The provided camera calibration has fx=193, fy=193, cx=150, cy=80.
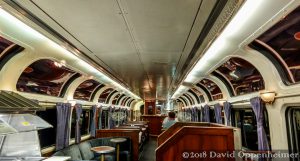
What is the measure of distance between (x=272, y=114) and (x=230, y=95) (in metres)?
2.93

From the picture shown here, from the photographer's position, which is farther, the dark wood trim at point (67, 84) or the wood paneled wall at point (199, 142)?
the dark wood trim at point (67, 84)

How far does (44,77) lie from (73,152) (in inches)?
99.5

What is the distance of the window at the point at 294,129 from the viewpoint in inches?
144

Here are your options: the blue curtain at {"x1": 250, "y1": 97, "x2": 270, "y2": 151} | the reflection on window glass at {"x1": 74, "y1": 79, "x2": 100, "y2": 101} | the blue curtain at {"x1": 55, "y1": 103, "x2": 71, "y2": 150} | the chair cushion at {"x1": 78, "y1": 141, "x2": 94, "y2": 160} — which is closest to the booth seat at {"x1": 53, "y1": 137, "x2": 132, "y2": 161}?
the chair cushion at {"x1": 78, "y1": 141, "x2": 94, "y2": 160}

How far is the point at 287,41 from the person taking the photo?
3.44m

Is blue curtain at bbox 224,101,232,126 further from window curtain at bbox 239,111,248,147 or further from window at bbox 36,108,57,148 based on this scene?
window at bbox 36,108,57,148

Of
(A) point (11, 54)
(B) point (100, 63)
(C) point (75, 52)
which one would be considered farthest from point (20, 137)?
(B) point (100, 63)

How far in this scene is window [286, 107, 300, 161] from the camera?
3.66m

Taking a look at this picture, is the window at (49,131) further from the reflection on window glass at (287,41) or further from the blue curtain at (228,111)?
the reflection on window glass at (287,41)

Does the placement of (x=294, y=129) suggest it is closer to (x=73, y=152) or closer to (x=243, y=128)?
(x=243, y=128)

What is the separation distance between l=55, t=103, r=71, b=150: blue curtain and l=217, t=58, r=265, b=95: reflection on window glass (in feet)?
17.7

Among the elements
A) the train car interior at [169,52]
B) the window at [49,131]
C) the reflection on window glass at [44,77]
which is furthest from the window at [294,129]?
the window at [49,131]

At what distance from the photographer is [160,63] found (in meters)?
5.55

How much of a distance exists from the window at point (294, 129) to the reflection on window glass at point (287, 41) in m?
0.64
